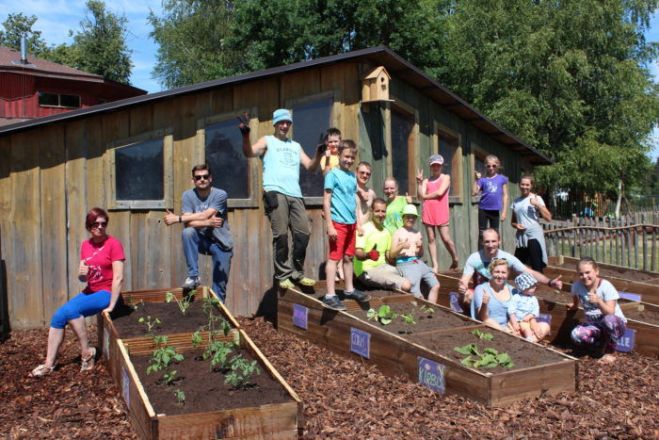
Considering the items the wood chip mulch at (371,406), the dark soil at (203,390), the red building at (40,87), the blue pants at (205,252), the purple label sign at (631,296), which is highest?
the red building at (40,87)

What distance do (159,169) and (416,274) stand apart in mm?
3204

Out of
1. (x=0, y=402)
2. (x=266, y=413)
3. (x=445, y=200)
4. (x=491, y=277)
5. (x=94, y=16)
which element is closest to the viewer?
(x=266, y=413)

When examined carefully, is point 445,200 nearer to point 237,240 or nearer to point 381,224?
point 381,224

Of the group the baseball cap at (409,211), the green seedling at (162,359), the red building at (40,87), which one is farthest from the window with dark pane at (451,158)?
the red building at (40,87)

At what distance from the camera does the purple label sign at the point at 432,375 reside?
17.4 ft

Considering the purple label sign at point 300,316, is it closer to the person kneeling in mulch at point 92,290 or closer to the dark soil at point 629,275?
the person kneeling in mulch at point 92,290

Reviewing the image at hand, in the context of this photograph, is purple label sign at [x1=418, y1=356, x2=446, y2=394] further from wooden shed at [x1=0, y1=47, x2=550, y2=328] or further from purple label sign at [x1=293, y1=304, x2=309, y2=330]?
wooden shed at [x1=0, y1=47, x2=550, y2=328]

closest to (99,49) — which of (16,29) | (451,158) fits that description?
(16,29)

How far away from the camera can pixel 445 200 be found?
934 centimetres

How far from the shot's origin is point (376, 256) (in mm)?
7770

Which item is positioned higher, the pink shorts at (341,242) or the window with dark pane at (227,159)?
the window with dark pane at (227,159)

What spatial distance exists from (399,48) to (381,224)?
2171cm

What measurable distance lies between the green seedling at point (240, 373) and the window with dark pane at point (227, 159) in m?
3.40

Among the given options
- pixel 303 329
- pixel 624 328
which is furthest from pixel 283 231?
pixel 624 328
